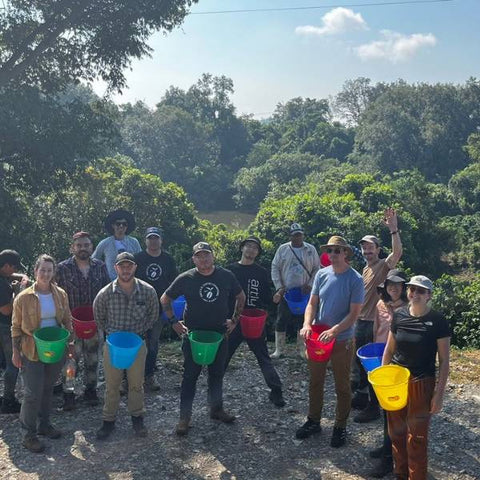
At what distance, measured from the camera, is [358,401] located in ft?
17.8

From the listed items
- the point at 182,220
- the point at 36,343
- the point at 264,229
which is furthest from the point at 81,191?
the point at 36,343

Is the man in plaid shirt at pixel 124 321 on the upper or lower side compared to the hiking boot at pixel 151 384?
upper

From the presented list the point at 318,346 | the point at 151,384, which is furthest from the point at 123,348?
the point at 318,346

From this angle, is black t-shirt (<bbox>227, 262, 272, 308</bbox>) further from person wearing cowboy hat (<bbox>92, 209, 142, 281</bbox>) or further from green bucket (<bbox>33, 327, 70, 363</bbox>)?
green bucket (<bbox>33, 327, 70, 363</bbox>)

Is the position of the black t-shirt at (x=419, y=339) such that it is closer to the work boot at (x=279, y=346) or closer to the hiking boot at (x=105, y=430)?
the hiking boot at (x=105, y=430)

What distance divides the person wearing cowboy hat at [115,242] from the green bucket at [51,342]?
1501mm

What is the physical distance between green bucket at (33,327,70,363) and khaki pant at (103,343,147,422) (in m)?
0.39

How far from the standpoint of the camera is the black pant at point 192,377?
4.82 metres

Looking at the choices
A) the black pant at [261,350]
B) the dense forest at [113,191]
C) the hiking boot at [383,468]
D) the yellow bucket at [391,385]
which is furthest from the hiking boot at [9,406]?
the dense forest at [113,191]

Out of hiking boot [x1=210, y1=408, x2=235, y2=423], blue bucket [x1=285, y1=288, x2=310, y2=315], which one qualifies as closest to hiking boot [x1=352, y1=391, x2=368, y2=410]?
hiking boot [x1=210, y1=408, x2=235, y2=423]

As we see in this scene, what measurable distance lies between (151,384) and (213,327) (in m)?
1.45

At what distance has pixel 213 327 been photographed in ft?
15.9

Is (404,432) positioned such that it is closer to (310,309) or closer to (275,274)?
(310,309)

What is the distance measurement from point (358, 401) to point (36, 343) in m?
3.16
